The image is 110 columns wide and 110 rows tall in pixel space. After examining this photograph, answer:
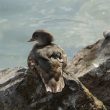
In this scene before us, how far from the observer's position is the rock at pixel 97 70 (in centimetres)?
2083

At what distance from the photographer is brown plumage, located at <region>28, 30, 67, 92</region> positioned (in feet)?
63.0

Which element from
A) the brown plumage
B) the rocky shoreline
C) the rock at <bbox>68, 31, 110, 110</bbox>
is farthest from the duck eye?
the rock at <bbox>68, 31, 110, 110</bbox>

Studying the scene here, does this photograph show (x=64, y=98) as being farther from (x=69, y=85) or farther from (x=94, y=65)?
(x=94, y=65)

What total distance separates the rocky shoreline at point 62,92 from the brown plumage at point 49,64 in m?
0.18

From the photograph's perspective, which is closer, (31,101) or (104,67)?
(31,101)

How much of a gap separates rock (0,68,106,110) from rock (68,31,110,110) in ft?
4.96

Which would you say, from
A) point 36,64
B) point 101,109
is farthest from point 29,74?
point 101,109

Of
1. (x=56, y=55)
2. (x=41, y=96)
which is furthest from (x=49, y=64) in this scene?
(x=41, y=96)

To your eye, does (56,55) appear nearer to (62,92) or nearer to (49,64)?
(49,64)

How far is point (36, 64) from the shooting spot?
19.9m

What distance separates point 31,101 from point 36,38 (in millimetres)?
3736

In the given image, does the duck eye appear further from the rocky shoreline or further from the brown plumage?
the rocky shoreline

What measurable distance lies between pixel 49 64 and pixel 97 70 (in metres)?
1.95

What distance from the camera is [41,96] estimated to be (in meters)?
19.2
